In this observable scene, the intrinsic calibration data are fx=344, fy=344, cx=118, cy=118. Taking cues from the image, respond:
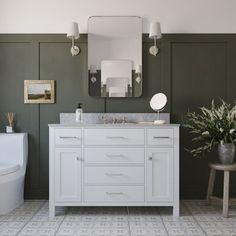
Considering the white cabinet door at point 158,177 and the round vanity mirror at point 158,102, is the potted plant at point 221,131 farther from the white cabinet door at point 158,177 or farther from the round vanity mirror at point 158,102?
the white cabinet door at point 158,177

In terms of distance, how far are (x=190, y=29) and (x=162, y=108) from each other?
3.03 ft

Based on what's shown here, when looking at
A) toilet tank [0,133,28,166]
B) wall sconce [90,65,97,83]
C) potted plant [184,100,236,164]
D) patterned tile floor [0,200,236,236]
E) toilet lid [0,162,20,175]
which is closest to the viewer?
patterned tile floor [0,200,236,236]

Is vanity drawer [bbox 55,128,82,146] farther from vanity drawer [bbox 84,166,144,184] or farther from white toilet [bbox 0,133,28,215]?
white toilet [bbox 0,133,28,215]

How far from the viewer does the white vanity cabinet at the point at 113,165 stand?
3.18 metres

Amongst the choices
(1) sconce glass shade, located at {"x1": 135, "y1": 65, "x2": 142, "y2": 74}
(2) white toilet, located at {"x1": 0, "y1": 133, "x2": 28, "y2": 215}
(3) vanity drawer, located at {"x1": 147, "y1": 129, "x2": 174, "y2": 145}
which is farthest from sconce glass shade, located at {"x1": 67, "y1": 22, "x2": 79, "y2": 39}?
(3) vanity drawer, located at {"x1": 147, "y1": 129, "x2": 174, "y2": 145}

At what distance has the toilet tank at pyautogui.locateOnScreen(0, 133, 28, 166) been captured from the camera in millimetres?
3611

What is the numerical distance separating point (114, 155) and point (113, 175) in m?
0.19

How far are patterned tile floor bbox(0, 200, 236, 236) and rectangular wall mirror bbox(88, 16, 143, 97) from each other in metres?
1.36

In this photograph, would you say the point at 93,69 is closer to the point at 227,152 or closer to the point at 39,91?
the point at 39,91

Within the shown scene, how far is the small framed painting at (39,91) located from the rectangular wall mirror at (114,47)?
513mm

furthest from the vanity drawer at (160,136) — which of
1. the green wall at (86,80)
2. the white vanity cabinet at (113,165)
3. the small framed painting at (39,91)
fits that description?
the small framed painting at (39,91)

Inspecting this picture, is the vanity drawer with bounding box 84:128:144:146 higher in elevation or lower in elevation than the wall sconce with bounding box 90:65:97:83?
lower

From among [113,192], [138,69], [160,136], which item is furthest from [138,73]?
[113,192]

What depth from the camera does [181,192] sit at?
12.5 feet
